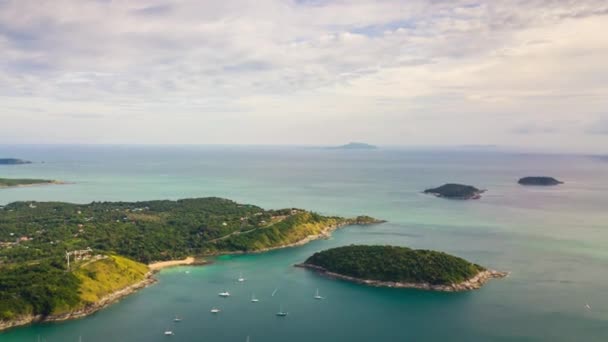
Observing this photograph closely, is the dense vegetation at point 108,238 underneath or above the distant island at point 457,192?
underneath

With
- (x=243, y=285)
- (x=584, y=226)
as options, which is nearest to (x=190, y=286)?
(x=243, y=285)

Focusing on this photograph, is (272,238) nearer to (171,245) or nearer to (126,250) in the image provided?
(171,245)

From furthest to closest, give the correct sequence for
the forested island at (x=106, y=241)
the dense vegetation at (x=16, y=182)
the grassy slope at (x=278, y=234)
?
the dense vegetation at (x=16, y=182)
the grassy slope at (x=278, y=234)
the forested island at (x=106, y=241)

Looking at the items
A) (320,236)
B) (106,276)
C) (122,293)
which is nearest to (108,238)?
(106,276)

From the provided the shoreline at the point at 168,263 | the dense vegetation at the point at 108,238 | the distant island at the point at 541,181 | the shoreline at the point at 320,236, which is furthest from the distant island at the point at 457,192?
the shoreline at the point at 168,263

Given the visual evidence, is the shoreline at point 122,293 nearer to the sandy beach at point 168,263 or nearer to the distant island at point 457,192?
the sandy beach at point 168,263

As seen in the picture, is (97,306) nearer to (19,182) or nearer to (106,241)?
(106,241)
